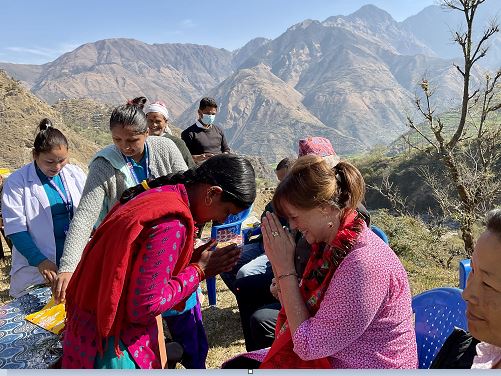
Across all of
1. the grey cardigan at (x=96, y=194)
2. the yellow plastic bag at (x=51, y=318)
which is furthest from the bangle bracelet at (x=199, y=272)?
the grey cardigan at (x=96, y=194)

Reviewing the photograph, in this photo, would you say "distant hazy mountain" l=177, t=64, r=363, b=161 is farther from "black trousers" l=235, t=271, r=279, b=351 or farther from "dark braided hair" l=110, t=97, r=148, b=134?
"dark braided hair" l=110, t=97, r=148, b=134

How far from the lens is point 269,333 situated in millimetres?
2273

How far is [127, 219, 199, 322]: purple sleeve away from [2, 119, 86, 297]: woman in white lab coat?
122cm

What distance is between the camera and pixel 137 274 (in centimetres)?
139

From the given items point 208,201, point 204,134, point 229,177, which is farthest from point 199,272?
point 204,134

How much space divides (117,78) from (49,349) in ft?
680

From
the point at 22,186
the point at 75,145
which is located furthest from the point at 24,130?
the point at 22,186

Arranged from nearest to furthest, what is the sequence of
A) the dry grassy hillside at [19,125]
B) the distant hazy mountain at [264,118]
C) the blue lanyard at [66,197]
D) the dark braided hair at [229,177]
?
the dark braided hair at [229,177] < the blue lanyard at [66,197] < the dry grassy hillside at [19,125] < the distant hazy mountain at [264,118]

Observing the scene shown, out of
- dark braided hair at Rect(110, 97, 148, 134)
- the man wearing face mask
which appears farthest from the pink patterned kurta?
the man wearing face mask

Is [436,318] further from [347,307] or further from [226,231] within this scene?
[226,231]

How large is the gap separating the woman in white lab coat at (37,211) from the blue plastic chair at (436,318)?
6.36ft

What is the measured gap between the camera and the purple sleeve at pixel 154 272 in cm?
139

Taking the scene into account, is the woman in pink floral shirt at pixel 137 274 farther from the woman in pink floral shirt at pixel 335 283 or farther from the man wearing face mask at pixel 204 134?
the man wearing face mask at pixel 204 134

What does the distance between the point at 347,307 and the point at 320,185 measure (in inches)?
16.2
